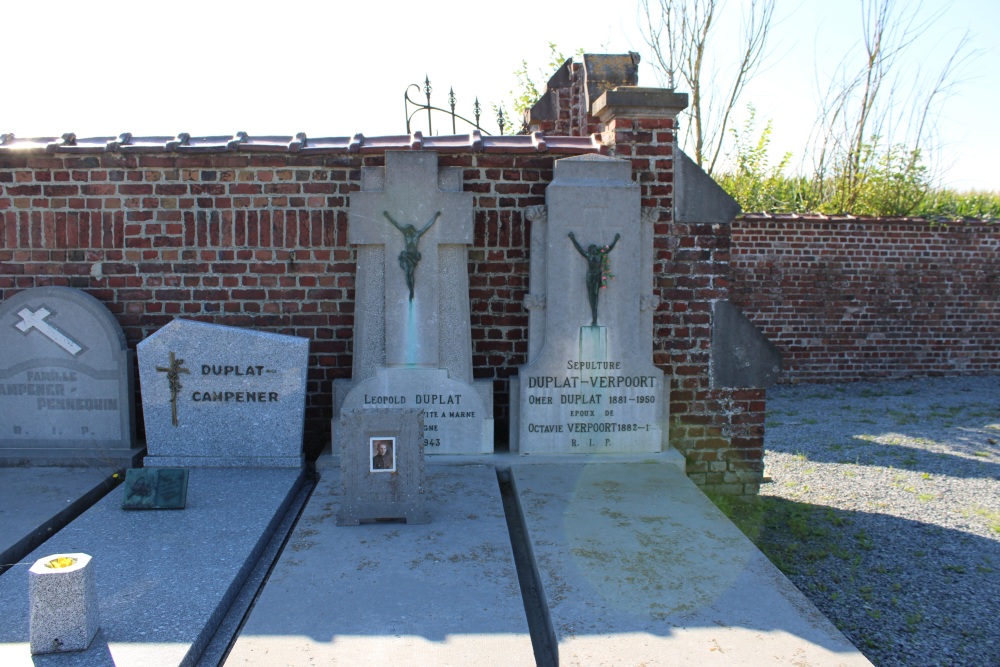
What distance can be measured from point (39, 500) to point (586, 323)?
3.44 m

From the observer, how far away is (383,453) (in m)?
3.91

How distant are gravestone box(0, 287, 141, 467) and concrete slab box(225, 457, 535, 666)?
72.9 inches

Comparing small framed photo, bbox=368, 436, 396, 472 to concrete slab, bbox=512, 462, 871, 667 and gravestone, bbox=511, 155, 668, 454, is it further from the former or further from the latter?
gravestone, bbox=511, 155, 668, 454

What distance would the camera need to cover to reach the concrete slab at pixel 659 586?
2.72m

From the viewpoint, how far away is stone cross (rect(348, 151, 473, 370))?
197 inches

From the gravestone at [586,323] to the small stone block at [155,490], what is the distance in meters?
2.09

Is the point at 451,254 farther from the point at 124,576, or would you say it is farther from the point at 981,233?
the point at 981,233

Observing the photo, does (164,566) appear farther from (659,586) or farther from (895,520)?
(895,520)

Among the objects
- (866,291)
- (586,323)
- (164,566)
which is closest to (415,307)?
(586,323)

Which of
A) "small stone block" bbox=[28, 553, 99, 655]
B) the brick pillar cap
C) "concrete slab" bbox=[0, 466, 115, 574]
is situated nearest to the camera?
"small stone block" bbox=[28, 553, 99, 655]

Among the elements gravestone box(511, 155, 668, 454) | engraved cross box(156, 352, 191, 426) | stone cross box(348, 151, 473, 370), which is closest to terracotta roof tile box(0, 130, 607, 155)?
stone cross box(348, 151, 473, 370)

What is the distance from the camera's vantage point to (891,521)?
17.8ft

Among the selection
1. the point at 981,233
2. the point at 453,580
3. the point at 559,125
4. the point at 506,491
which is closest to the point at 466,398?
the point at 506,491

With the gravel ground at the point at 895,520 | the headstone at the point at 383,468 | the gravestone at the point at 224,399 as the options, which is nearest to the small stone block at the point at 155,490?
the gravestone at the point at 224,399
